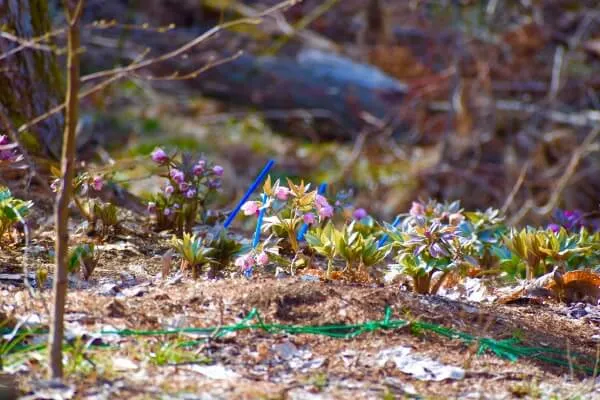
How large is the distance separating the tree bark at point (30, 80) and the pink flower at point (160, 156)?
44.5 inches

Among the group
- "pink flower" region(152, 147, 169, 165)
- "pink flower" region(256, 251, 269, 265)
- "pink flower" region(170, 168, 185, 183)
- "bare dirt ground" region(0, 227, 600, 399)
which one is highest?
"pink flower" region(152, 147, 169, 165)

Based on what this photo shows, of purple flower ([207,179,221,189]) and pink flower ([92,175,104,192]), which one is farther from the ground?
pink flower ([92,175,104,192])

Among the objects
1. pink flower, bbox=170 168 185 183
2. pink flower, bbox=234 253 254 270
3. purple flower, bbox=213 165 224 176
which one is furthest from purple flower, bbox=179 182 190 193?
pink flower, bbox=234 253 254 270

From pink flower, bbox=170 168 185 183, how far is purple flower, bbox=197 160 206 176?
0.06 m

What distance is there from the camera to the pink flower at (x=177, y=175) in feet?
14.6

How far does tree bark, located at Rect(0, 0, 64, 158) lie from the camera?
205 inches

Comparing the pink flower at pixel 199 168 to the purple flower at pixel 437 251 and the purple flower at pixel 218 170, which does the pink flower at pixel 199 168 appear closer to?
the purple flower at pixel 218 170

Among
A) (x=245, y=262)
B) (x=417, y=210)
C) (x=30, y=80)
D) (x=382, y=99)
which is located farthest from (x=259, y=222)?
(x=382, y=99)

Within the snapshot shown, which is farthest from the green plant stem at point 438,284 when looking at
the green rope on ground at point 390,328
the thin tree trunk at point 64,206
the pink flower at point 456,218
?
the thin tree trunk at point 64,206

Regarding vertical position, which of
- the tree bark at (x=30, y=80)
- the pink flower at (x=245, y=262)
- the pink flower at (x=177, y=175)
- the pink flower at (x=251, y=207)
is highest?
the tree bark at (x=30, y=80)

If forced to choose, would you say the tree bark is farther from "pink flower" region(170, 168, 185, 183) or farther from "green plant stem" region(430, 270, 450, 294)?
"green plant stem" region(430, 270, 450, 294)

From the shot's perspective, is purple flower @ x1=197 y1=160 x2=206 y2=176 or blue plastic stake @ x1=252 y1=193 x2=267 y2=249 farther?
purple flower @ x1=197 y1=160 x2=206 y2=176

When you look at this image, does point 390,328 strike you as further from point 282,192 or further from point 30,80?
point 30,80

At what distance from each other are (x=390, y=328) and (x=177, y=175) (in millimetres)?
1524
